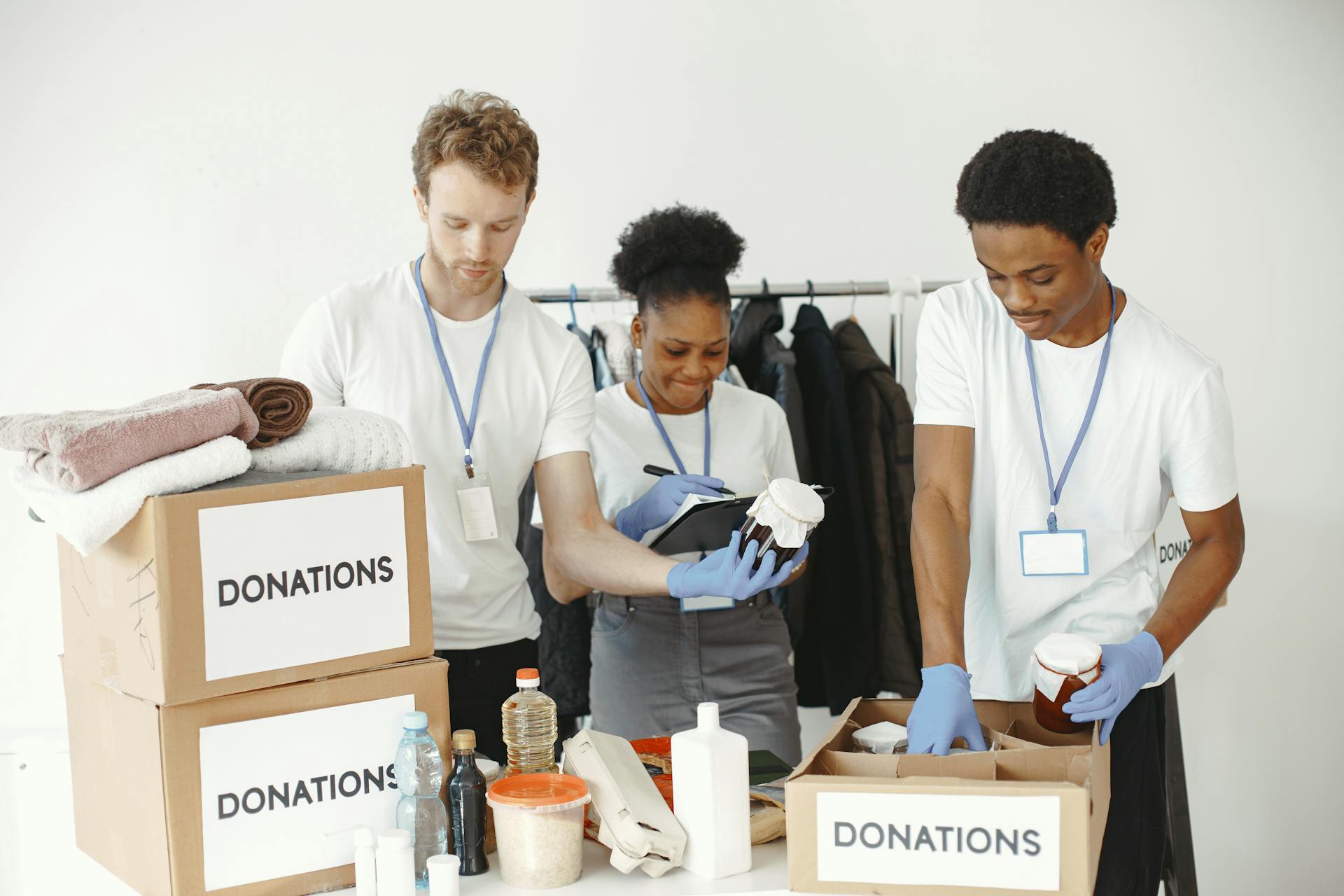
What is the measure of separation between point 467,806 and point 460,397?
80 centimetres

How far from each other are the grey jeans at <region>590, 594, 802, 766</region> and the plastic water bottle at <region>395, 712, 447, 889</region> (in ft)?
3.07

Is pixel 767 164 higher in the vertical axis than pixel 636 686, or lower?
higher

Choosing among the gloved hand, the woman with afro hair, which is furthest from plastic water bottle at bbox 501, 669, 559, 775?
the woman with afro hair

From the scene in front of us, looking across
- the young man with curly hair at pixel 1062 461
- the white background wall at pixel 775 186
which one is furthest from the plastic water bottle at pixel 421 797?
the white background wall at pixel 775 186

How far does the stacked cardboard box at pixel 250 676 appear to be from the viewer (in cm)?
122

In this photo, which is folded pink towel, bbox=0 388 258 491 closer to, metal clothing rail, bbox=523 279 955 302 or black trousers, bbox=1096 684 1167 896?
black trousers, bbox=1096 684 1167 896

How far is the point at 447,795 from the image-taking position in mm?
1376

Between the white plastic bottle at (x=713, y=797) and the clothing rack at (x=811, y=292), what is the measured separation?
1502 mm

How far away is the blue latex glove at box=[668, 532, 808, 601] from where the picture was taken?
5.47 feet

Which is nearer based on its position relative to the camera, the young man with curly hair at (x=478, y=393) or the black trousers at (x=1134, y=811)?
the black trousers at (x=1134, y=811)

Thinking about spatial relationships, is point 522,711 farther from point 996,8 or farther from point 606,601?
point 996,8

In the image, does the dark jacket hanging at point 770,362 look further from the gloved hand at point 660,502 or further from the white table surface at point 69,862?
the white table surface at point 69,862

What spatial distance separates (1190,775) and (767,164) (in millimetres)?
2118

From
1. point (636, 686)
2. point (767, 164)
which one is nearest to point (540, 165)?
point (767, 164)
